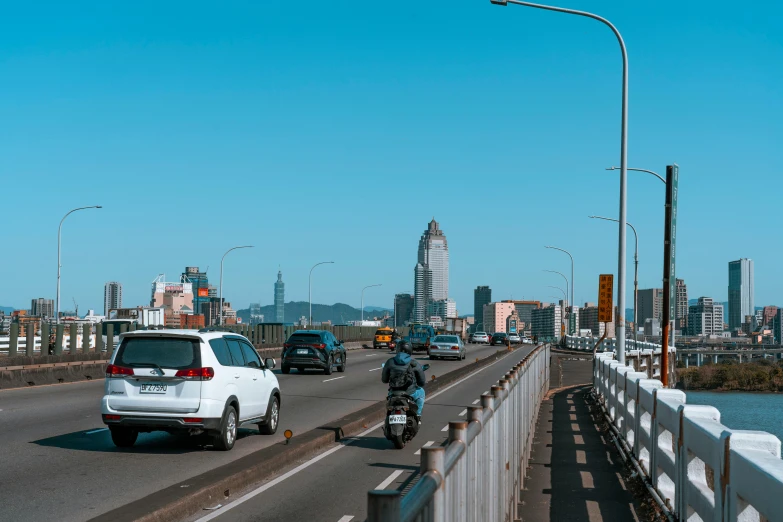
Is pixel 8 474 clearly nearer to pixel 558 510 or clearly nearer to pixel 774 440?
pixel 558 510

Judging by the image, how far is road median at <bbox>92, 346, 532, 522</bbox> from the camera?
343 inches

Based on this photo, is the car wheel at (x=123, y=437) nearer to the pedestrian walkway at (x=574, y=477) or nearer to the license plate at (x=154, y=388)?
the license plate at (x=154, y=388)

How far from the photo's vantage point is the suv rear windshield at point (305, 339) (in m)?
34.5

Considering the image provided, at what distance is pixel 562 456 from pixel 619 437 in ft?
4.04

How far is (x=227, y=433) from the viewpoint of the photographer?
1420 cm

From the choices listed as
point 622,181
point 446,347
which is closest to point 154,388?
point 622,181

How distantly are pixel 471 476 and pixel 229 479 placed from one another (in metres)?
5.97

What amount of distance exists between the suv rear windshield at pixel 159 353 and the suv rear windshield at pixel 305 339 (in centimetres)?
2030

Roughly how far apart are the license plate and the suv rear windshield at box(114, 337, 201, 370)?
30cm

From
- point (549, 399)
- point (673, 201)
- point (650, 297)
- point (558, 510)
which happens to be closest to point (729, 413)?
point (549, 399)

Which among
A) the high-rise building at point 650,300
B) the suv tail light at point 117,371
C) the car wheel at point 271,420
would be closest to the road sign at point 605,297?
the car wheel at point 271,420

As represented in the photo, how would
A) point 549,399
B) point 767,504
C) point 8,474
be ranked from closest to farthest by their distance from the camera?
point 767,504
point 8,474
point 549,399

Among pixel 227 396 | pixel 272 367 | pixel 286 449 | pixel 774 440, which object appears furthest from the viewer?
pixel 272 367

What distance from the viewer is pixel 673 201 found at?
16438 mm
